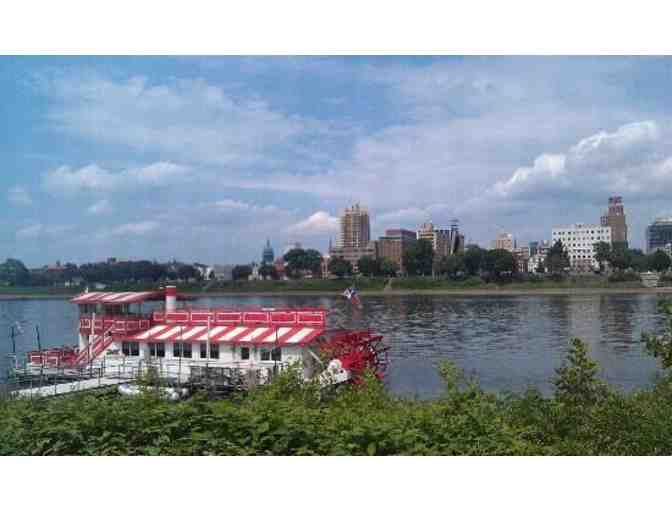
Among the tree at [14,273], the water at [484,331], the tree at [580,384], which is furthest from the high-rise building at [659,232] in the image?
the tree at [14,273]

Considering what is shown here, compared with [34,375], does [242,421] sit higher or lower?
higher

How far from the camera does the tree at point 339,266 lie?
1416cm

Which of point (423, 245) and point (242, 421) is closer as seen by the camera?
point (242, 421)

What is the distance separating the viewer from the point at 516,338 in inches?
687

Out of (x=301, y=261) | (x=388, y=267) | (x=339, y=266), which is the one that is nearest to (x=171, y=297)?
(x=301, y=261)

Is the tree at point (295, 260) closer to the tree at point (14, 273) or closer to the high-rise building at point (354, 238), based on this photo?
the high-rise building at point (354, 238)


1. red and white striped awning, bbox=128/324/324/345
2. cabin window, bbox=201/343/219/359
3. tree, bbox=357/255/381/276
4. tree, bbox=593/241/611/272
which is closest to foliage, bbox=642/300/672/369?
red and white striped awning, bbox=128/324/324/345

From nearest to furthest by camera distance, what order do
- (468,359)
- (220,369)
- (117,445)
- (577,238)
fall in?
(117,445) → (220,369) → (468,359) → (577,238)

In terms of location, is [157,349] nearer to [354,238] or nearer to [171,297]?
[171,297]

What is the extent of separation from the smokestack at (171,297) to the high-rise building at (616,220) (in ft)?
24.3

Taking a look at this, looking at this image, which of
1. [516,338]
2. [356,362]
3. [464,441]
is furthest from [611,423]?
[516,338]

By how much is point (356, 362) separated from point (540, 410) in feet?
19.8

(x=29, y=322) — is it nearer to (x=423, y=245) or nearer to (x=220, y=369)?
(x=220, y=369)

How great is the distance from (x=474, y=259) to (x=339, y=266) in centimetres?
635
